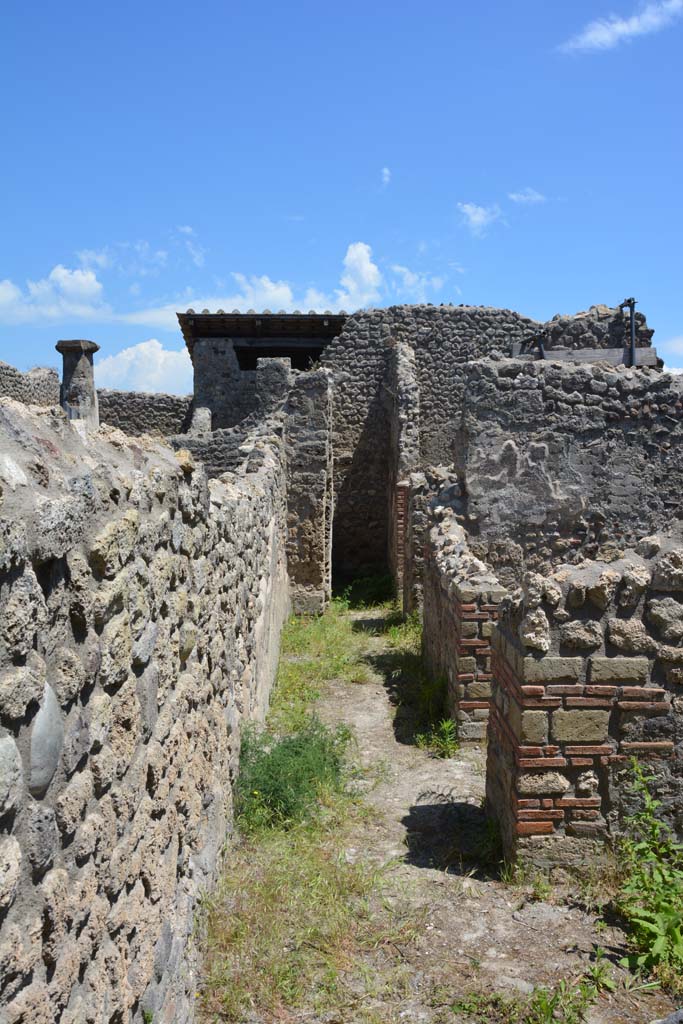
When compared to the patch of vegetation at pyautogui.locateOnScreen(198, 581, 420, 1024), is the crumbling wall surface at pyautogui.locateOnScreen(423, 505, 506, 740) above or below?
above

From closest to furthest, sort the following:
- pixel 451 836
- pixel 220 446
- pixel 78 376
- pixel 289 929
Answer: pixel 289 929 < pixel 451 836 < pixel 220 446 < pixel 78 376

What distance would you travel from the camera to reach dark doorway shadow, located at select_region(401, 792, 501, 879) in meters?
4.57

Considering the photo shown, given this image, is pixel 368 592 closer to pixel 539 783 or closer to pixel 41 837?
pixel 539 783

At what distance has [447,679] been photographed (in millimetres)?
7074

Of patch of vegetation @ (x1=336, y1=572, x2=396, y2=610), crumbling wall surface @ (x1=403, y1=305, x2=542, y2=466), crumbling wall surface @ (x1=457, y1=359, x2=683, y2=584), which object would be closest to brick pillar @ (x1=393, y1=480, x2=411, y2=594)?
patch of vegetation @ (x1=336, y1=572, x2=396, y2=610)

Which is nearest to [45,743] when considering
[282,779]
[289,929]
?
[289,929]

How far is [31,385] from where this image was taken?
14.0 metres

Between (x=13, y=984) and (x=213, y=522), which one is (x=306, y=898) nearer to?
(x=213, y=522)

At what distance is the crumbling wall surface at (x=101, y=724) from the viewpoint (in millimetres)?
1714

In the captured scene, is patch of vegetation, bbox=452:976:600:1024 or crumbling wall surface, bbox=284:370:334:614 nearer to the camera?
patch of vegetation, bbox=452:976:600:1024

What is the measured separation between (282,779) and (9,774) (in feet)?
12.3

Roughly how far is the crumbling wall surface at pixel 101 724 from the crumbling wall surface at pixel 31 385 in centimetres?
986

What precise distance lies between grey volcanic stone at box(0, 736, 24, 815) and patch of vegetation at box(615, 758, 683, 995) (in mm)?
3047

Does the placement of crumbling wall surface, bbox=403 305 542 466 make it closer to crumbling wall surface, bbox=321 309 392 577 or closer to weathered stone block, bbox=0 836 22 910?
crumbling wall surface, bbox=321 309 392 577
